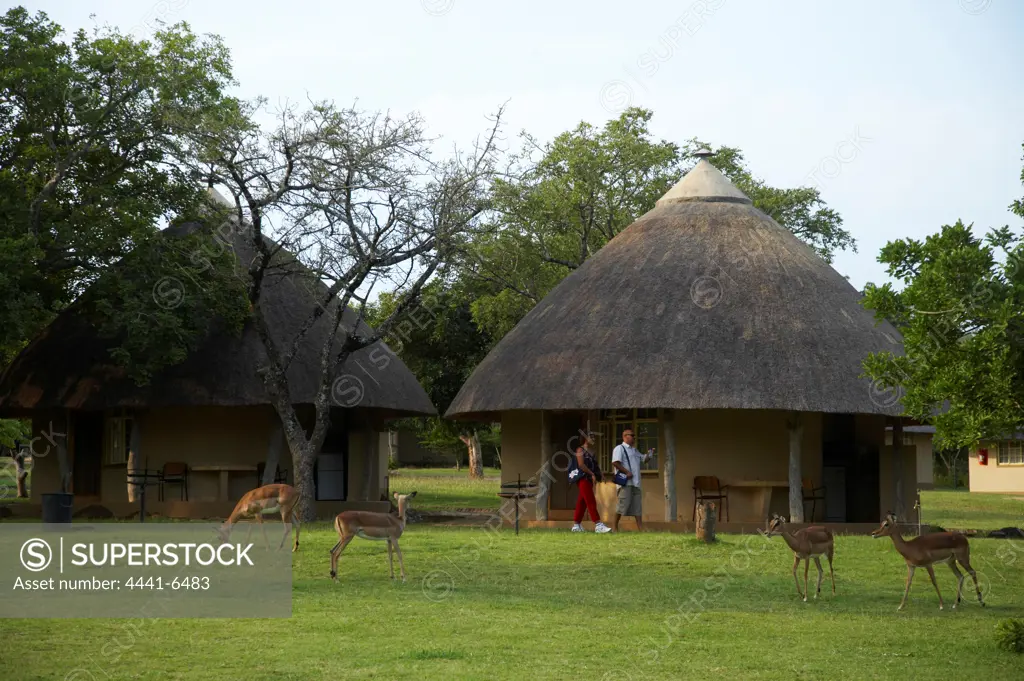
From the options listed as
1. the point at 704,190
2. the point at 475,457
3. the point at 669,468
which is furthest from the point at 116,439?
the point at 475,457

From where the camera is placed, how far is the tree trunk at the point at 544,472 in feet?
78.0

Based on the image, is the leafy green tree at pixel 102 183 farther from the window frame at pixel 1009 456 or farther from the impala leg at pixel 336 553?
the window frame at pixel 1009 456

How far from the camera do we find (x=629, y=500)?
21.3 metres

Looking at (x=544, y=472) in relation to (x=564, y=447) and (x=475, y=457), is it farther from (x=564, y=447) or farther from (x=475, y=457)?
(x=475, y=457)

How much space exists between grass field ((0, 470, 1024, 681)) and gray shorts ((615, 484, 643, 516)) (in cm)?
311

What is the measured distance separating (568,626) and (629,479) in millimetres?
8949

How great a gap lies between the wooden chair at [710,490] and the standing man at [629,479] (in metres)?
1.30

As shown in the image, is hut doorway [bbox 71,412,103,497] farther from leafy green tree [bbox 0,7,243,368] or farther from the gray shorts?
the gray shorts

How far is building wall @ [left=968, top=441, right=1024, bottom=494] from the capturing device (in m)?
48.6

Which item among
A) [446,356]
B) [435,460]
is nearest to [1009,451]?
[446,356]

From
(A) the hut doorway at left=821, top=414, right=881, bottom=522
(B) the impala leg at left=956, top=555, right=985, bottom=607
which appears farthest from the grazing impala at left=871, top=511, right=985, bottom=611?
(A) the hut doorway at left=821, top=414, right=881, bottom=522

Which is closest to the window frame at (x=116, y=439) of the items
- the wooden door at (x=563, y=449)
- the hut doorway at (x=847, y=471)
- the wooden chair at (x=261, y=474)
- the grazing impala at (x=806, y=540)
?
the wooden chair at (x=261, y=474)

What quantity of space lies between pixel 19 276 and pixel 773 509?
45.6 feet

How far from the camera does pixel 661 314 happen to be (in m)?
23.5
